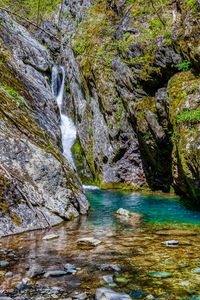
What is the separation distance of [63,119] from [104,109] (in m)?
6.96

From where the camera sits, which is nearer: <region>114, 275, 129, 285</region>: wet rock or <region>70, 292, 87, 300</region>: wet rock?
<region>70, 292, 87, 300</region>: wet rock

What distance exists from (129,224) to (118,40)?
51.8ft

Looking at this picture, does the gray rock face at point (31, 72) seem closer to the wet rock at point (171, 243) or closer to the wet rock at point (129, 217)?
the wet rock at point (129, 217)

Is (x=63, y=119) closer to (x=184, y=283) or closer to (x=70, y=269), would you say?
(x=70, y=269)

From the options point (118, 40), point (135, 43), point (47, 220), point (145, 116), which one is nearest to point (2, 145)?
point (47, 220)

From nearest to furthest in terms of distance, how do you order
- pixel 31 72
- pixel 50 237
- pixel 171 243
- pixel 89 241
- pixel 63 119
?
pixel 171 243
pixel 89 241
pixel 50 237
pixel 31 72
pixel 63 119

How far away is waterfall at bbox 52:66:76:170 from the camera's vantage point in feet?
91.7

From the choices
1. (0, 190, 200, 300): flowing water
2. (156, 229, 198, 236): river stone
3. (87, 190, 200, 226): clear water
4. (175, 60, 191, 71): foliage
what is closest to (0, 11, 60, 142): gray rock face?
(87, 190, 200, 226): clear water

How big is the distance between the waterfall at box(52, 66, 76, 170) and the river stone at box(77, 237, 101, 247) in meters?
19.7

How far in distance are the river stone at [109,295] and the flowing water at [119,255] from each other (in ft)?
0.51

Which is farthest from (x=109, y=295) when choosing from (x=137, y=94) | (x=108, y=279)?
(x=137, y=94)

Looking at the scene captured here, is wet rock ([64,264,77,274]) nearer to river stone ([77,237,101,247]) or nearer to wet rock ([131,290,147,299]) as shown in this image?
wet rock ([131,290,147,299])

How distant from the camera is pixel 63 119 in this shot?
2983 centimetres

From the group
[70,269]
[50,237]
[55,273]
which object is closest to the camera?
[55,273]
